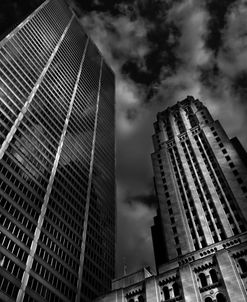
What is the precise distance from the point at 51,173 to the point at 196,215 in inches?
1821

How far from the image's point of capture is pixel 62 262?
94.8m

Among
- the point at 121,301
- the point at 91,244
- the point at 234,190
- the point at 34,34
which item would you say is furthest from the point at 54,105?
the point at 121,301

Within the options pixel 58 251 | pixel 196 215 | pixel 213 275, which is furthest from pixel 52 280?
pixel 213 275

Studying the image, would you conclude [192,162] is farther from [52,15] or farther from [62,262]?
[52,15]

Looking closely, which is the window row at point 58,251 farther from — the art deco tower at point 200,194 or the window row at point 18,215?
the art deco tower at point 200,194

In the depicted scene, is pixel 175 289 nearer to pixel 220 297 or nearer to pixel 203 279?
pixel 203 279

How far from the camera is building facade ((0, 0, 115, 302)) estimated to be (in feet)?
274

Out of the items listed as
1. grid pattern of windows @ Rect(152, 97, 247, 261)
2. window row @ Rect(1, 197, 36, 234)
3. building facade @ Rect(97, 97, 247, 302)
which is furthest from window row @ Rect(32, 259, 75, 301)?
grid pattern of windows @ Rect(152, 97, 247, 261)

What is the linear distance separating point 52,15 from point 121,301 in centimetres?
15006

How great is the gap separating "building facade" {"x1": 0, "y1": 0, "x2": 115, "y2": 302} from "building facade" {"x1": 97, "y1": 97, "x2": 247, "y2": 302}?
19723 millimetres

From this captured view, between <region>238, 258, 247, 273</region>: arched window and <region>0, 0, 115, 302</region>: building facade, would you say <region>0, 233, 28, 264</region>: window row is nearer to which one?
<region>0, 0, 115, 302</region>: building facade

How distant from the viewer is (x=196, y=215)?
305ft

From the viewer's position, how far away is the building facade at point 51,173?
83.5 m

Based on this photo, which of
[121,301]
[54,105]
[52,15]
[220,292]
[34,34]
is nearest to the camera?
[220,292]
